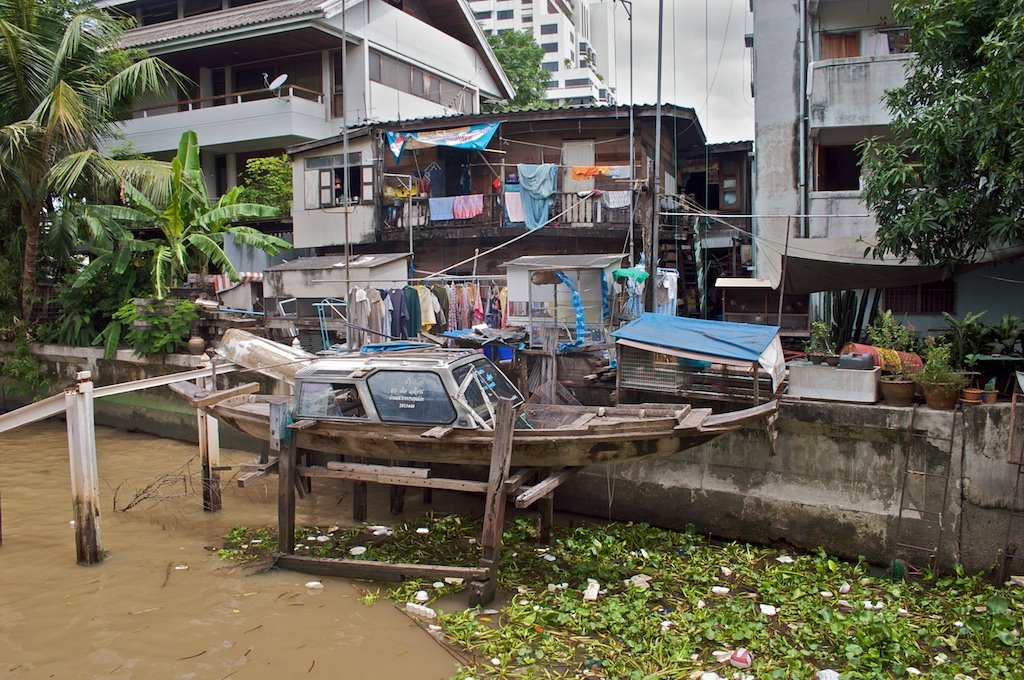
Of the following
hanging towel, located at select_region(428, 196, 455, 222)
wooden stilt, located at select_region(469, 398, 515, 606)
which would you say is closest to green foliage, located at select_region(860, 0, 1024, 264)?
wooden stilt, located at select_region(469, 398, 515, 606)

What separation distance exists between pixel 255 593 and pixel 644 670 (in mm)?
4491

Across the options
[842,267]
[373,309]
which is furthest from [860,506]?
[373,309]

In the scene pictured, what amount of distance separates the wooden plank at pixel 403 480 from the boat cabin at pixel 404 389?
657mm

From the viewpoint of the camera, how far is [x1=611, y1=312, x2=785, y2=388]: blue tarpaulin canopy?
9.75 m

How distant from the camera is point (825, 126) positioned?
14.8m

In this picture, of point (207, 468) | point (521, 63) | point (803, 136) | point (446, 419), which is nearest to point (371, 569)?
point (446, 419)

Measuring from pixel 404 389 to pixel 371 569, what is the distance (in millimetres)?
2157

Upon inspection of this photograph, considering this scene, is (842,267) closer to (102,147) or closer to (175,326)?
(175,326)

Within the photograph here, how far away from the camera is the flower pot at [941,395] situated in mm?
9276

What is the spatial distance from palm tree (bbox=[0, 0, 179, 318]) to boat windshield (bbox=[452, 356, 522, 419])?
10793 mm

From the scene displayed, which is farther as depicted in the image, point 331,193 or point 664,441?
point 331,193

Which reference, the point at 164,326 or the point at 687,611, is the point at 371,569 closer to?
the point at 687,611

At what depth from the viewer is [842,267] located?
39.1ft

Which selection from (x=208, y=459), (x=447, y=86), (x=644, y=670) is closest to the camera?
(x=644, y=670)
